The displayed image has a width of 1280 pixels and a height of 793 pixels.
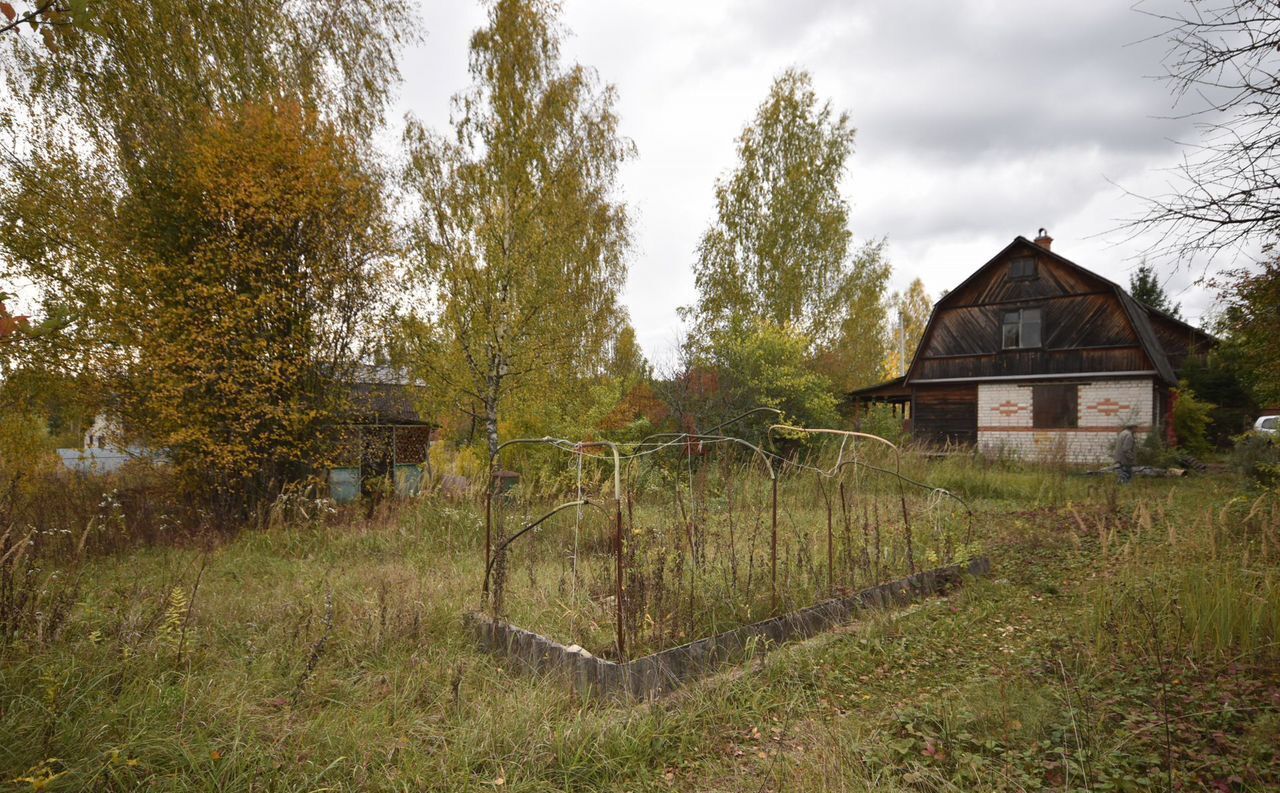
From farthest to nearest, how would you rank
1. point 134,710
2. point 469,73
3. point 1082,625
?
1. point 469,73
2. point 1082,625
3. point 134,710

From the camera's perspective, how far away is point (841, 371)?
69.7ft

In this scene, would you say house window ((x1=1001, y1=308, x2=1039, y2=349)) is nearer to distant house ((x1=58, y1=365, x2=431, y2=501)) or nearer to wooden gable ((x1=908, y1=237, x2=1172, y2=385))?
wooden gable ((x1=908, y1=237, x2=1172, y2=385))

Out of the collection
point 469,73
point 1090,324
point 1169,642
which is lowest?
point 1169,642

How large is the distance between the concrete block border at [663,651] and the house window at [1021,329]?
15.6m

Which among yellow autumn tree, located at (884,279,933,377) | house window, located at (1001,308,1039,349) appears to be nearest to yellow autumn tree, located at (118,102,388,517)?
house window, located at (1001,308,1039,349)

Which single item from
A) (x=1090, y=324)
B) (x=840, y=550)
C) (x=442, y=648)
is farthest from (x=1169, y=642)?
(x=1090, y=324)

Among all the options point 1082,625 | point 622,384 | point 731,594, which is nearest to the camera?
point 1082,625

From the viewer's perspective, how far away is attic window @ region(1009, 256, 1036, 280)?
17.6 meters

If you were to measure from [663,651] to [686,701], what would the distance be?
34 cm

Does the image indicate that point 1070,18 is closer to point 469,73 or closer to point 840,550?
point 840,550

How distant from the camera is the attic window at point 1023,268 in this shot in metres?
17.6

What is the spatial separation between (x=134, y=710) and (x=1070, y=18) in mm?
6720

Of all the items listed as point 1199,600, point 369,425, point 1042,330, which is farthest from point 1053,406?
point 369,425

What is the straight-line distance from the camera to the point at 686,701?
352 cm
